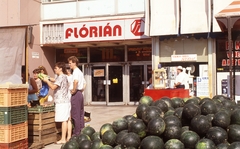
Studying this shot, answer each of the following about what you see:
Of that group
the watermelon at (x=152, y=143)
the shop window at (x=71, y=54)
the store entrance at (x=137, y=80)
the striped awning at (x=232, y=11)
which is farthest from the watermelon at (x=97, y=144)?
the shop window at (x=71, y=54)

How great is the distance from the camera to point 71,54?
16297 mm

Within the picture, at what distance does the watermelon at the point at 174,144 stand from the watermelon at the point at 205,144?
153mm

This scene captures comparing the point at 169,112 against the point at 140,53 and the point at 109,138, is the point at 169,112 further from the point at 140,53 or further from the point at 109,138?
the point at 140,53

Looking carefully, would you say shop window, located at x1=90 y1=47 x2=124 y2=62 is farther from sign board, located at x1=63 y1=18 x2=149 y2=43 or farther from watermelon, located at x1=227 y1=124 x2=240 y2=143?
watermelon, located at x1=227 y1=124 x2=240 y2=143

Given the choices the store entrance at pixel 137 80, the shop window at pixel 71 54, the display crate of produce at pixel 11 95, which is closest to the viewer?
the display crate of produce at pixel 11 95

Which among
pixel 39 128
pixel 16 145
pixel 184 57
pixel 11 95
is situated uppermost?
pixel 184 57

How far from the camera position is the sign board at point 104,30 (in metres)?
13.7

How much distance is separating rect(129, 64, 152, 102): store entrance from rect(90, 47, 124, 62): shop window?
33.8 inches

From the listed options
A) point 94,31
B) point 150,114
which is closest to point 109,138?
point 150,114

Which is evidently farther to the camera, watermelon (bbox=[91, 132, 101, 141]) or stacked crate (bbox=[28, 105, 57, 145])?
stacked crate (bbox=[28, 105, 57, 145])

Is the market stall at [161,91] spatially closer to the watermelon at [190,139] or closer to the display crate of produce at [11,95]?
the display crate of produce at [11,95]

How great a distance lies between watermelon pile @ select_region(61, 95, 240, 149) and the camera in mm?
2992

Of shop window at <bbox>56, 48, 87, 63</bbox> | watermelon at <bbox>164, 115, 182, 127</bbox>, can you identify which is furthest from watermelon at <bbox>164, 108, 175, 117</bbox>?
shop window at <bbox>56, 48, 87, 63</bbox>

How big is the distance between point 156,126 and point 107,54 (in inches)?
502
